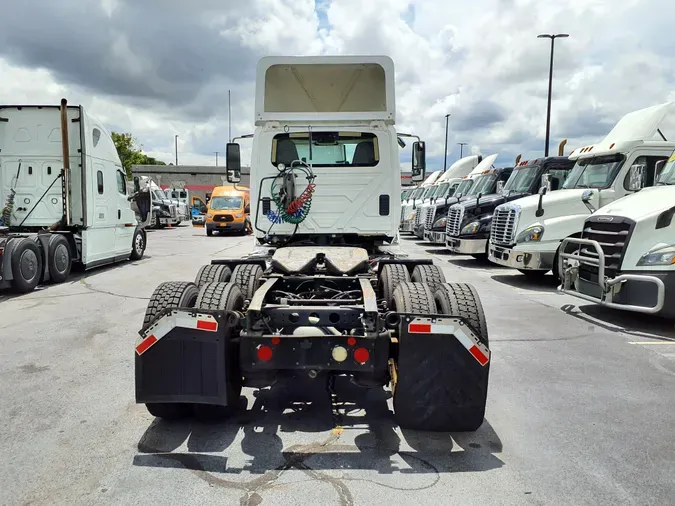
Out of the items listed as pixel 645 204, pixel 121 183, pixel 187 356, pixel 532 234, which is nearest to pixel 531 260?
pixel 532 234

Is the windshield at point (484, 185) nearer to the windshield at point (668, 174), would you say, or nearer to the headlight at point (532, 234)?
the headlight at point (532, 234)

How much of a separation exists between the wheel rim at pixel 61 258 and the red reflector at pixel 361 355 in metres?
9.11

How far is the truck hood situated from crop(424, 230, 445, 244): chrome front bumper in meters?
8.73

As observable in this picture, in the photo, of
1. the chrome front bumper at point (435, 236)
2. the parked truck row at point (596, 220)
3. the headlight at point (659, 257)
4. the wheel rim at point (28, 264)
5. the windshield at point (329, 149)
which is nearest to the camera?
the windshield at point (329, 149)

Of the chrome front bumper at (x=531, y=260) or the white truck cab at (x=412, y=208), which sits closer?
the chrome front bumper at (x=531, y=260)

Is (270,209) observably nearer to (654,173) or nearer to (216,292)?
(216,292)

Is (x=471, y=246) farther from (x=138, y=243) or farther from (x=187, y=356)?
(x=187, y=356)

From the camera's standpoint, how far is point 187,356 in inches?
137

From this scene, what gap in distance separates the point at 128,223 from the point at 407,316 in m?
12.0

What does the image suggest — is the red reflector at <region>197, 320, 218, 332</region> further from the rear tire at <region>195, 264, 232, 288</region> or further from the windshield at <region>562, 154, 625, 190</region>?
the windshield at <region>562, 154, 625, 190</region>

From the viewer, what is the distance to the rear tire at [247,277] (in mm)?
4934

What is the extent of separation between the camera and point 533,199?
35.7ft

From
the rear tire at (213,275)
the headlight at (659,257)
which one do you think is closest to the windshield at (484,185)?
the headlight at (659,257)

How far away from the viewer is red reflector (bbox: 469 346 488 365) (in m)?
3.39
